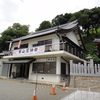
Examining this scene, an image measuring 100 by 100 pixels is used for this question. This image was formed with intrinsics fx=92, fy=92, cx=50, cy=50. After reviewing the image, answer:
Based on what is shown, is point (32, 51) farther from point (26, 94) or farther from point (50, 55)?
point (26, 94)

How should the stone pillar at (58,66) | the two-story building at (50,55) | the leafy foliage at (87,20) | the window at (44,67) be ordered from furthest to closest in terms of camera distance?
the leafy foliage at (87,20) < the window at (44,67) < the two-story building at (50,55) < the stone pillar at (58,66)

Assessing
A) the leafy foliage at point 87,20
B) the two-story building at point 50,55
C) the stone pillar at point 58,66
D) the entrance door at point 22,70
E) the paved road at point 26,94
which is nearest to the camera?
the paved road at point 26,94

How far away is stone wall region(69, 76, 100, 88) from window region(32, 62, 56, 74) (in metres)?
3.71

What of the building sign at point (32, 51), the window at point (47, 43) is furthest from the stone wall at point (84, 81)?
the building sign at point (32, 51)

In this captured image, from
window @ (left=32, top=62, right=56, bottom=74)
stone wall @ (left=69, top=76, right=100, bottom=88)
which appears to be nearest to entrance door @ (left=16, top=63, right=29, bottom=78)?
window @ (left=32, top=62, right=56, bottom=74)

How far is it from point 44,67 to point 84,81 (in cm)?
577

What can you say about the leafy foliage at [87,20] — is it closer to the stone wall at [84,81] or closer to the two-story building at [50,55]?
the two-story building at [50,55]

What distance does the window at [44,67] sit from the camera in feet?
36.8

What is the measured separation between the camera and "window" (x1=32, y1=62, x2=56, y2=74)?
11.2m

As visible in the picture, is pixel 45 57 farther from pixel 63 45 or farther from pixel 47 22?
pixel 47 22

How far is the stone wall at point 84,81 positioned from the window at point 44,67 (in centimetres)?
371

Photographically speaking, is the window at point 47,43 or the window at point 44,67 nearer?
the window at point 44,67

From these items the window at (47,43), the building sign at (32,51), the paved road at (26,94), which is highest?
the window at (47,43)

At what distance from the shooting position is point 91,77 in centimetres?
718
